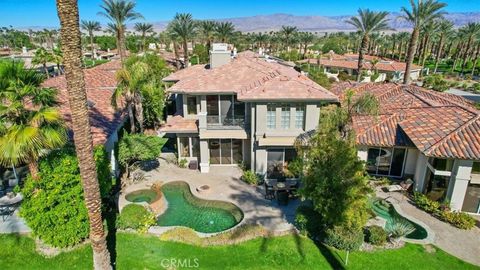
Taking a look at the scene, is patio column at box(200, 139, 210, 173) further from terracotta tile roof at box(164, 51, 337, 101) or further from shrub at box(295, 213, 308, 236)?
shrub at box(295, 213, 308, 236)

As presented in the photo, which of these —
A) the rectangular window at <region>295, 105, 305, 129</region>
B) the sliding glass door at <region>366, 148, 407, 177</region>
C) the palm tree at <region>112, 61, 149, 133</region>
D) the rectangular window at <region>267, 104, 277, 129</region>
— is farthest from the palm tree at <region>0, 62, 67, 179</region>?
the sliding glass door at <region>366, 148, 407, 177</region>

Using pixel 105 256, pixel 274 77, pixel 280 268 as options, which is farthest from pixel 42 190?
pixel 274 77

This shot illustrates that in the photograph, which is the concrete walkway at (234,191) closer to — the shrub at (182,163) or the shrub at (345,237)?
the shrub at (182,163)

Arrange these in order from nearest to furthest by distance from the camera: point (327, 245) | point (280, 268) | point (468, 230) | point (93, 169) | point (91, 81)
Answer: point (93, 169) → point (280, 268) → point (327, 245) → point (468, 230) → point (91, 81)

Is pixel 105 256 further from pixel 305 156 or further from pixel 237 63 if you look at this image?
pixel 237 63

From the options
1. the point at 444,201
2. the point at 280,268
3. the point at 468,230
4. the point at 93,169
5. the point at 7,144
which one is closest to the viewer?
the point at 93,169

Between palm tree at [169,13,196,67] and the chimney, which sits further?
palm tree at [169,13,196,67]

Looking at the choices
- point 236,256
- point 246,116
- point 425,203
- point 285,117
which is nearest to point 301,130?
point 285,117
